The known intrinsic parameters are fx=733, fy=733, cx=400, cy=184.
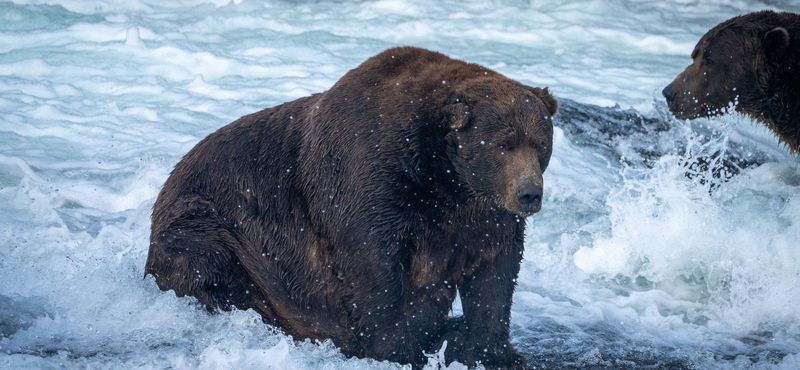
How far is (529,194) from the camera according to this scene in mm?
3301

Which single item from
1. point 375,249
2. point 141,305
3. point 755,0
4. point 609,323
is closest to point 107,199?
point 141,305

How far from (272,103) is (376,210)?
22.2 ft

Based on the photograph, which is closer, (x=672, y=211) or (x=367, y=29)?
(x=672, y=211)

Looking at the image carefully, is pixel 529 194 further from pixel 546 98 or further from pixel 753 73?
pixel 753 73

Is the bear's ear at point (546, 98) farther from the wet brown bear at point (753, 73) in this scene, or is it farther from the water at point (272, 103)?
the wet brown bear at point (753, 73)

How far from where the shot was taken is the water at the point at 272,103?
13.5ft

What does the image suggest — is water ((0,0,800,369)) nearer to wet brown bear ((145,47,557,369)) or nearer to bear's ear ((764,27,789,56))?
wet brown bear ((145,47,557,369))

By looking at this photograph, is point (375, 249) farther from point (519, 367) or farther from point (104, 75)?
point (104, 75)

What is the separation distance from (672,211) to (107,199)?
504 cm

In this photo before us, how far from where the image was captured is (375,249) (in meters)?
3.60

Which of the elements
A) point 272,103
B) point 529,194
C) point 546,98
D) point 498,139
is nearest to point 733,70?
point 546,98

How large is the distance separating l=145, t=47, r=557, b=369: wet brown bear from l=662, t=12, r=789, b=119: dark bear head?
2918 millimetres

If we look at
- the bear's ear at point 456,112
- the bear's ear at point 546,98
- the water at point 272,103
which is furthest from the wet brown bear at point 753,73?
the bear's ear at point 456,112

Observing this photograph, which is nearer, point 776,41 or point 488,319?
point 488,319
